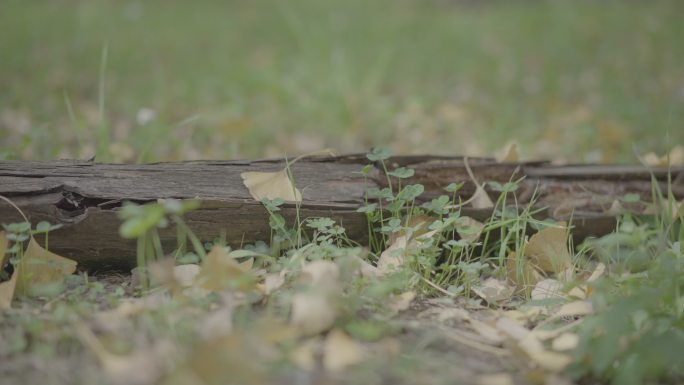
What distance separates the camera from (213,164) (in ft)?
5.38

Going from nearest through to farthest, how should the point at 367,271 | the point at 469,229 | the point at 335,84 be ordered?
the point at 367,271 < the point at 469,229 < the point at 335,84

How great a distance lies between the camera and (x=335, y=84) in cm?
341

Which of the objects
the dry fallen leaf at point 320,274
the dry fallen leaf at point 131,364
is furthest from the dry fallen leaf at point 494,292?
the dry fallen leaf at point 131,364

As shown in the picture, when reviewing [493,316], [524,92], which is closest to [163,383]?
[493,316]

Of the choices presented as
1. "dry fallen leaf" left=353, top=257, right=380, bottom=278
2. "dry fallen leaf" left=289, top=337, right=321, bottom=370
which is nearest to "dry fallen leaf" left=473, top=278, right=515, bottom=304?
"dry fallen leaf" left=353, top=257, right=380, bottom=278

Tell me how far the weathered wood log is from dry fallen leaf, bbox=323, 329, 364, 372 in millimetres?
557

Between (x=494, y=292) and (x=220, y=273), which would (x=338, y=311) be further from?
(x=494, y=292)

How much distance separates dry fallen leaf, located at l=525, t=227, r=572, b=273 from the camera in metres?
1.54

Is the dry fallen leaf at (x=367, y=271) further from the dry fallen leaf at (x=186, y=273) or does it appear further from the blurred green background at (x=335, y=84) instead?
the blurred green background at (x=335, y=84)

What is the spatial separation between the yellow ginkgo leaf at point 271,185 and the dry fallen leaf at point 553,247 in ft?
2.06

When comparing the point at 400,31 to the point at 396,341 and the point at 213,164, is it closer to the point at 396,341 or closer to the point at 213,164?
the point at 213,164

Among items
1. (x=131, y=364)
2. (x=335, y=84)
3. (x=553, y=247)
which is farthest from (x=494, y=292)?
(x=335, y=84)

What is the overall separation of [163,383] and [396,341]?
43cm

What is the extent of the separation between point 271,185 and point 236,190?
0.34 ft
